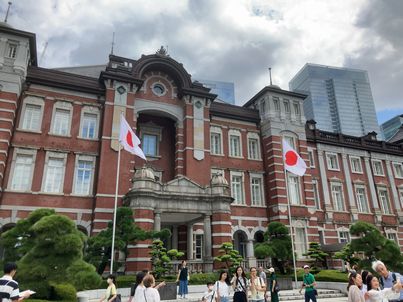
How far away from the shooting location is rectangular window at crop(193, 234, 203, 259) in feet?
65.6

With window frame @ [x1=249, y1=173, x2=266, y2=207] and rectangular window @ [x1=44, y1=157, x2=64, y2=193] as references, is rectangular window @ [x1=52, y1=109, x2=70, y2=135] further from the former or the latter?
window frame @ [x1=249, y1=173, x2=266, y2=207]

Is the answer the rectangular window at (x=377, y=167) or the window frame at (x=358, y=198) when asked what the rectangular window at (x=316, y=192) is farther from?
the rectangular window at (x=377, y=167)

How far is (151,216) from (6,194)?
784 centimetres

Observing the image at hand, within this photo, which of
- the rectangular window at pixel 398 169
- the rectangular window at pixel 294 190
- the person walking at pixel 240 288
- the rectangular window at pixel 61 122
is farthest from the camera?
the rectangular window at pixel 398 169

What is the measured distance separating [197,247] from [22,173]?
36.9ft

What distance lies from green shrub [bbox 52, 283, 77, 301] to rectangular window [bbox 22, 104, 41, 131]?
11.5m

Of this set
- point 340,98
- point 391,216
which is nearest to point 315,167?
point 391,216

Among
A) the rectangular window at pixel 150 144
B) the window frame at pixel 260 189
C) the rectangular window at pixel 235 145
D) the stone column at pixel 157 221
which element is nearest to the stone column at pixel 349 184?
the window frame at pixel 260 189

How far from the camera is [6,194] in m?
16.9

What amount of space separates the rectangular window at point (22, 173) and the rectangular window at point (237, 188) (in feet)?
43.0

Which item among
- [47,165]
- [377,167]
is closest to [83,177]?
[47,165]

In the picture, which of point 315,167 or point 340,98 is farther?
point 340,98

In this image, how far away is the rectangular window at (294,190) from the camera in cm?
2355

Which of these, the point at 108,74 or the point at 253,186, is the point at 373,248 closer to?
the point at 253,186
